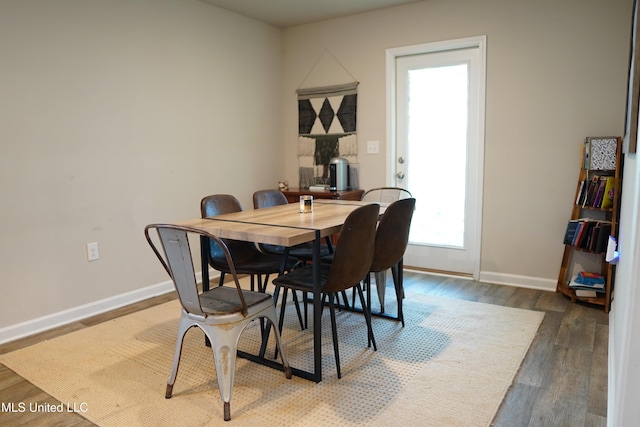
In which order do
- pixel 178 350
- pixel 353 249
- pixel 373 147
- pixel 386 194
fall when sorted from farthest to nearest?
pixel 373 147 → pixel 386 194 → pixel 353 249 → pixel 178 350

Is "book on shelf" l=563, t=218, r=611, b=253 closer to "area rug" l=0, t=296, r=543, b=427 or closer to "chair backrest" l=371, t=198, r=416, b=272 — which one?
"area rug" l=0, t=296, r=543, b=427

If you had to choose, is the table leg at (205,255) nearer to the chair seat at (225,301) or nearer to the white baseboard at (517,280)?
the chair seat at (225,301)

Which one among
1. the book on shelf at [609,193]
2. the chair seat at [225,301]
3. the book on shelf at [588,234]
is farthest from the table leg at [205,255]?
the book on shelf at [609,193]

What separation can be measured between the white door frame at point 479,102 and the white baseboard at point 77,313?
2277 millimetres

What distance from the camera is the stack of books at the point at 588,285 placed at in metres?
3.20

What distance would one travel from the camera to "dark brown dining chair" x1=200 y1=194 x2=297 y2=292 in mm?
2686

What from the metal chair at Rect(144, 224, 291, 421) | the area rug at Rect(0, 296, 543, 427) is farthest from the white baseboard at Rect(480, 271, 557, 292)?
the metal chair at Rect(144, 224, 291, 421)

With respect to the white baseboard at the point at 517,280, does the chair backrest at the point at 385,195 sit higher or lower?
higher

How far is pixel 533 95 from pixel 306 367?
268 centimetres

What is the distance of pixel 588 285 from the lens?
3.23 m

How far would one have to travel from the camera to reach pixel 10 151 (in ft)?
9.01

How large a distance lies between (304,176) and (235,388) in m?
2.92

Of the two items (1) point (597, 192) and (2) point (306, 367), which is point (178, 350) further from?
(1) point (597, 192)

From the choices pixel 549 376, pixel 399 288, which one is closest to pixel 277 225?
pixel 399 288
